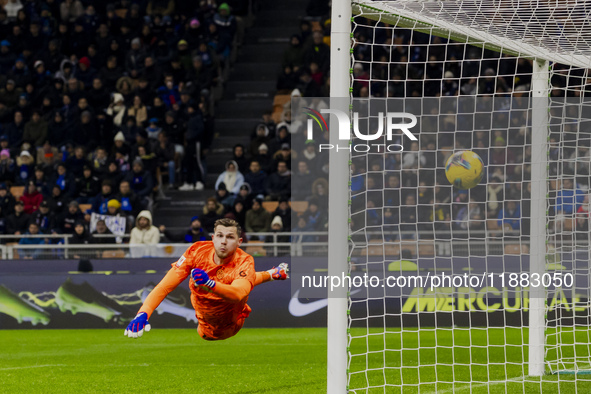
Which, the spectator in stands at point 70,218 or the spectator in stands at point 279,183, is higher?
the spectator in stands at point 279,183

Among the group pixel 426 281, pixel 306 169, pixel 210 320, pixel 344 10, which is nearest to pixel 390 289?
pixel 426 281

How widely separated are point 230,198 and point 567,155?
5593 millimetres

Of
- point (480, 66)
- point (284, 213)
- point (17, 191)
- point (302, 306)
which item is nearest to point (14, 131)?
point (17, 191)

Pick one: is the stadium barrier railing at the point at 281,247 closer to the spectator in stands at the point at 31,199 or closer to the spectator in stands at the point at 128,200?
the spectator in stands at the point at 128,200

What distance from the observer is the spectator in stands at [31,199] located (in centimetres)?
1593

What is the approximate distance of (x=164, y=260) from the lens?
13.4 meters

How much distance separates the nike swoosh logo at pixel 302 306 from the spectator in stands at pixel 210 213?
2004 mm

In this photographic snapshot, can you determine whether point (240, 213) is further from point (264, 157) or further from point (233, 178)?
point (264, 157)

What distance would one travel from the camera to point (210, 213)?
1450 centimetres

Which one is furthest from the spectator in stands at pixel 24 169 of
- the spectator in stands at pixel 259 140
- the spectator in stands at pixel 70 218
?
the spectator in stands at pixel 259 140

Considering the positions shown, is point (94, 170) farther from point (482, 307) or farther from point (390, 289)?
point (482, 307)

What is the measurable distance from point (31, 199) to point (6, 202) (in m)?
0.44

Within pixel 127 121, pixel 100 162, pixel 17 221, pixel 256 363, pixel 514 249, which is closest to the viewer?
pixel 256 363

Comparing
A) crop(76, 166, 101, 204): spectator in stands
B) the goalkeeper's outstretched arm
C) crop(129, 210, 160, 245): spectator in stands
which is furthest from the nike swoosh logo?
the goalkeeper's outstretched arm
